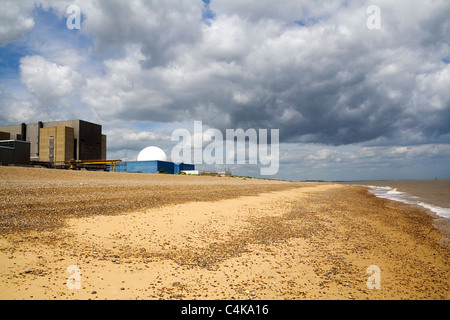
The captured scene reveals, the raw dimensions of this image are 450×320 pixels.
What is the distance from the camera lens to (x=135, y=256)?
773cm

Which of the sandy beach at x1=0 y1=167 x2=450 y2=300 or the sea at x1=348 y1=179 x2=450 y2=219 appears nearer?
the sandy beach at x1=0 y1=167 x2=450 y2=300

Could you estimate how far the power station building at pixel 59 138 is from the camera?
7662cm

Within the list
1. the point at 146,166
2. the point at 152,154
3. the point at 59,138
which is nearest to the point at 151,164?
the point at 146,166

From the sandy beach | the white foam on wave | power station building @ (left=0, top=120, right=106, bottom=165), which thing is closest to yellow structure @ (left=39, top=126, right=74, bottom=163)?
power station building @ (left=0, top=120, right=106, bottom=165)

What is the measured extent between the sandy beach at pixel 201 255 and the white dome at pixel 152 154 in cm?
7974

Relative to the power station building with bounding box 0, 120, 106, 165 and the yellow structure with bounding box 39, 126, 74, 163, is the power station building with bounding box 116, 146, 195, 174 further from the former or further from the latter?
the yellow structure with bounding box 39, 126, 74, 163

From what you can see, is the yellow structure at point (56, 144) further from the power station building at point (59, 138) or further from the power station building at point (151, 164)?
the power station building at point (151, 164)

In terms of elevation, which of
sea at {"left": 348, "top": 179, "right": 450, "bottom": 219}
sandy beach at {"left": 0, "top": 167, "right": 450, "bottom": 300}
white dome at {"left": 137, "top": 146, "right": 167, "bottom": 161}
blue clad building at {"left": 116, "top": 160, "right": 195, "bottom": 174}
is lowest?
sea at {"left": 348, "top": 179, "right": 450, "bottom": 219}

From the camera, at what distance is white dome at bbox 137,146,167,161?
306ft

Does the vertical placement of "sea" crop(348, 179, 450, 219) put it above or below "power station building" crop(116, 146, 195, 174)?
below

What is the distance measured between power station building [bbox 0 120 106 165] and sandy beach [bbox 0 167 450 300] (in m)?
71.8

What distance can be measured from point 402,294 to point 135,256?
6939 mm

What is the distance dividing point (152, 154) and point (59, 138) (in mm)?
28384
